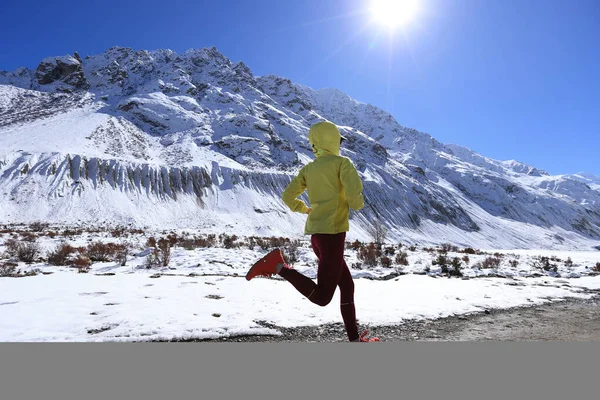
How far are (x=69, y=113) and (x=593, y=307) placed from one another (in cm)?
9102

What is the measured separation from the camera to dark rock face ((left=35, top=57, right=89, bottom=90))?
327ft

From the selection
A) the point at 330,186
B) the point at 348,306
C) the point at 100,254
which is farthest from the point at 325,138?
the point at 100,254

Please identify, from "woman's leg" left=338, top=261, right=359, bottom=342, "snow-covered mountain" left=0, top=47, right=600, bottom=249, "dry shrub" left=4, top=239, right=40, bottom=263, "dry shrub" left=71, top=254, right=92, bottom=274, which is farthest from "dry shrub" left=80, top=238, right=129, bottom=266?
"snow-covered mountain" left=0, top=47, right=600, bottom=249

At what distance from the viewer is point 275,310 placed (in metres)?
4.50

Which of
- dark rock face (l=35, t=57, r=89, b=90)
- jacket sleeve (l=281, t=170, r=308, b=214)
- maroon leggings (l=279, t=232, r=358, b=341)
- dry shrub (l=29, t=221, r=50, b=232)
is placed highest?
dark rock face (l=35, t=57, r=89, b=90)

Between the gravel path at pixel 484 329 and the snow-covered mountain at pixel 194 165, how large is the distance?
38869 millimetres

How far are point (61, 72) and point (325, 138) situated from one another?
443 feet

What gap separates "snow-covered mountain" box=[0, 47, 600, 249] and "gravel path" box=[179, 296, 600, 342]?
128ft

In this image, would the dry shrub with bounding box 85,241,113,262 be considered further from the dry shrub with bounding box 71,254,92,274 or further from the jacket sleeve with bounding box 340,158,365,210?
the jacket sleeve with bounding box 340,158,365,210

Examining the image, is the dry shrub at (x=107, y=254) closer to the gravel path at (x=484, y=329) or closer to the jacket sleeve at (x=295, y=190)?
the gravel path at (x=484, y=329)

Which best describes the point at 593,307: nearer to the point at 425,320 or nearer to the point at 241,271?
the point at 425,320

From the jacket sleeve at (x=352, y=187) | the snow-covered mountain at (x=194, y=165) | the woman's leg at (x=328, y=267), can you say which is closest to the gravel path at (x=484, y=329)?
the woman's leg at (x=328, y=267)

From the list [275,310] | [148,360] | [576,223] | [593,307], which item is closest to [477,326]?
[275,310]

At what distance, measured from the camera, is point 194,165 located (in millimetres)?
56969
